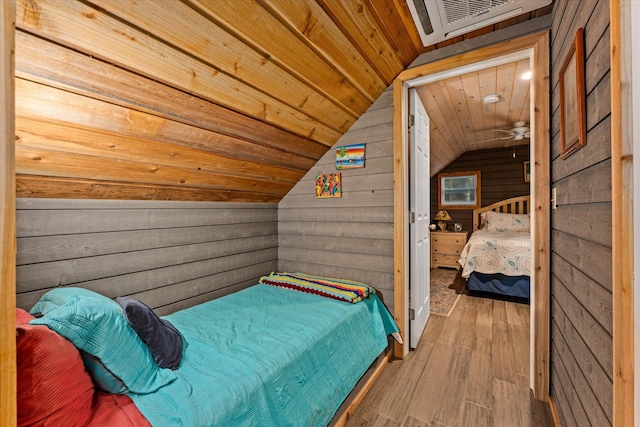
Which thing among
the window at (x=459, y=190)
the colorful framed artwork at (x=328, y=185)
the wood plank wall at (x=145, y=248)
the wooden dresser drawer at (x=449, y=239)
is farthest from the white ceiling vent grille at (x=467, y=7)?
the window at (x=459, y=190)

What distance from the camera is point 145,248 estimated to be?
5.90 feet

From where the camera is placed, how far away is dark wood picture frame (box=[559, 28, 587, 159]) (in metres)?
1.01

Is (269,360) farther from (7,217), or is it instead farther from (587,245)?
(587,245)

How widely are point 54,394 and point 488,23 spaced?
2.47 meters

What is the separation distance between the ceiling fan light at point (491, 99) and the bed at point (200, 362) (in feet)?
8.01

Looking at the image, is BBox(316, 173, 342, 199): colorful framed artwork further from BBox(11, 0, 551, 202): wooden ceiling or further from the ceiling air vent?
the ceiling air vent

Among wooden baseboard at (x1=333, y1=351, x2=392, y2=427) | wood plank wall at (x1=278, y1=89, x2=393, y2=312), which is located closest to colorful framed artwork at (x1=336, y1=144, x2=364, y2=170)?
wood plank wall at (x1=278, y1=89, x2=393, y2=312)

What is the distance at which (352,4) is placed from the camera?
1385 millimetres

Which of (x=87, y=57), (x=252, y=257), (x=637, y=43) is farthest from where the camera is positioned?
(x=252, y=257)

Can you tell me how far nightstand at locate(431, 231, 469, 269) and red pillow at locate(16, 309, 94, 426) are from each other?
4.93 m

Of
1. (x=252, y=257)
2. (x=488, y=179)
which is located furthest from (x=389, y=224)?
(x=488, y=179)

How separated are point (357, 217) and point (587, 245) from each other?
1425mm

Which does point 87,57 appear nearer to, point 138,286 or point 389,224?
point 138,286

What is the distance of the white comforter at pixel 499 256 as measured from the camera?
3.24 metres
